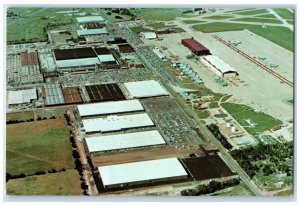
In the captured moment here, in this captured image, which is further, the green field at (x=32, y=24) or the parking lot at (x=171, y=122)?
the green field at (x=32, y=24)

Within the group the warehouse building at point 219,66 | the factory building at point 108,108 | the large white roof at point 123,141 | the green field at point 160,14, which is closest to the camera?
the large white roof at point 123,141

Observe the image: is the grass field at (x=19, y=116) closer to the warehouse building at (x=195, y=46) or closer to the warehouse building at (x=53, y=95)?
the warehouse building at (x=53, y=95)

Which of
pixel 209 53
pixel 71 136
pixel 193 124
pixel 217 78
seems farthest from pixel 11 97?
pixel 209 53

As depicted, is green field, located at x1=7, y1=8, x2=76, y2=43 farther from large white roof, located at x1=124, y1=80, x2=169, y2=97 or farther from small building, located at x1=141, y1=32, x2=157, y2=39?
large white roof, located at x1=124, y1=80, x2=169, y2=97

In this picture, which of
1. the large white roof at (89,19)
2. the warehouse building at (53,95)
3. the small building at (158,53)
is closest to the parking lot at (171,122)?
the warehouse building at (53,95)

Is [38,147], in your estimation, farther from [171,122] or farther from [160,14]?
[160,14]

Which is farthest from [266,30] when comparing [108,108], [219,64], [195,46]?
[108,108]
